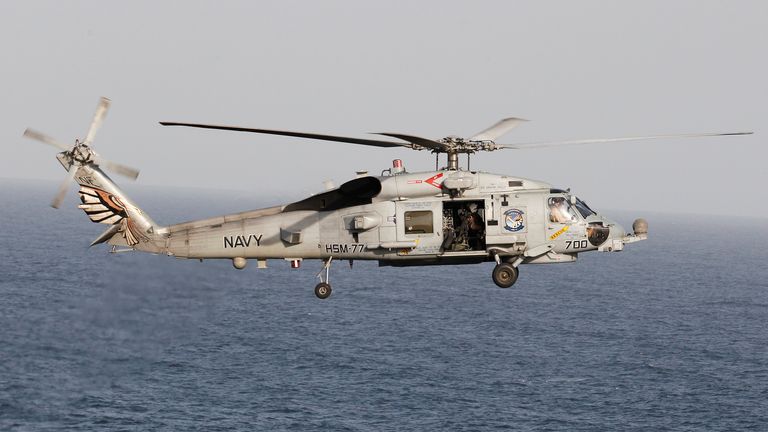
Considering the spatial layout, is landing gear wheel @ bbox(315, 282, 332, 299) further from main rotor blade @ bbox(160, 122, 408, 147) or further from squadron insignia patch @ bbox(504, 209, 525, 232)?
squadron insignia patch @ bbox(504, 209, 525, 232)

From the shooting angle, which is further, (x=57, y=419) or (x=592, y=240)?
(x=57, y=419)

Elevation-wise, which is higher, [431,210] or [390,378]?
[431,210]

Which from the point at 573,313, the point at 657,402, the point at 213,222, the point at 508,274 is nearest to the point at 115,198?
the point at 213,222

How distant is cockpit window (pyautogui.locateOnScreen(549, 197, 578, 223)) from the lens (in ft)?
114

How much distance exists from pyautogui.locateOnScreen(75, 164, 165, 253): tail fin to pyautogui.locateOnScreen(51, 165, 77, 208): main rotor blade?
25 centimetres

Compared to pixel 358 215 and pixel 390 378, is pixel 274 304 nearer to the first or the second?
pixel 390 378

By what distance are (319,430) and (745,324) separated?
108m

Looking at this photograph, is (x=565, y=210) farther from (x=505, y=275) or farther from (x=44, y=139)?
(x=44, y=139)

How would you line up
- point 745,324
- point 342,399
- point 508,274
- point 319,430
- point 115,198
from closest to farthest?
point 508,274, point 115,198, point 319,430, point 342,399, point 745,324

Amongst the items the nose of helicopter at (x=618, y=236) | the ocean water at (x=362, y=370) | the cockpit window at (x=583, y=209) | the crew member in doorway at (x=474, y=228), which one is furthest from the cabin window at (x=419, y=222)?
the ocean water at (x=362, y=370)

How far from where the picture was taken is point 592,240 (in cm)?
3494

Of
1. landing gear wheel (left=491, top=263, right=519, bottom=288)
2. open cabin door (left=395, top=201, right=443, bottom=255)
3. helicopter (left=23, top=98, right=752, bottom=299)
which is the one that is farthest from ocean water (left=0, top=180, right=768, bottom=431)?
landing gear wheel (left=491, top=263, right=519, bottom=288)

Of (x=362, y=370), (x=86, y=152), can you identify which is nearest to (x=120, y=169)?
(x=86, y=152)

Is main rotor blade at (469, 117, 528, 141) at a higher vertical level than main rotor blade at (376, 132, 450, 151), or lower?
higher
